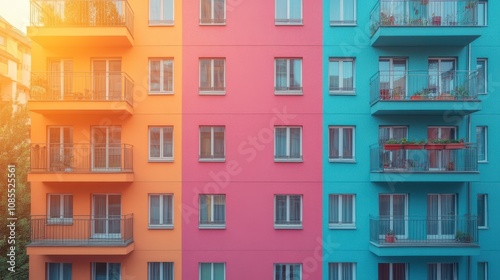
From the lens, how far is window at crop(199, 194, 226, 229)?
553 inches

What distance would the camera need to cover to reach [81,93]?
13477mm

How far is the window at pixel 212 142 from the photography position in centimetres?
1416

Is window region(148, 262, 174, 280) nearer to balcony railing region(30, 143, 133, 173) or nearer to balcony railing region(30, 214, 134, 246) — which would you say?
balcony railing region(30, 214, 134, 246)

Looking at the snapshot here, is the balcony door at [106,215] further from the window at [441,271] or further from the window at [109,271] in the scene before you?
the window at [441,271]

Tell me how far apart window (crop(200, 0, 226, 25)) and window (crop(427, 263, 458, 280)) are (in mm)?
11990

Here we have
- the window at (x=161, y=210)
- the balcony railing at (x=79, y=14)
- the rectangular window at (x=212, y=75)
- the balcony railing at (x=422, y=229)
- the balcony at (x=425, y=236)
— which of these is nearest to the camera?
the balcony at (x=425, y=236)

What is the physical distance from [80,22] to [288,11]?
753 centimetres

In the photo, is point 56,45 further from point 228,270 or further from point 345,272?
point 345,272

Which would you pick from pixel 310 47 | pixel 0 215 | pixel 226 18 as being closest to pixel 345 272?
pixel 310 47

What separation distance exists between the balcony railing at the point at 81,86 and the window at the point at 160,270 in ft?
19.7

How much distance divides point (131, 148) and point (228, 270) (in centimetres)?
570

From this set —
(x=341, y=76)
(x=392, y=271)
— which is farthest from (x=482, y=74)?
(x=392, y=271)

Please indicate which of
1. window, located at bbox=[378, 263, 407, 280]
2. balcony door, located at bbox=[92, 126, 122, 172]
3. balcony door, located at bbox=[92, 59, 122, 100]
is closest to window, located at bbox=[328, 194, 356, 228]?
window, located at bbox=[378, 263, 407, 280]

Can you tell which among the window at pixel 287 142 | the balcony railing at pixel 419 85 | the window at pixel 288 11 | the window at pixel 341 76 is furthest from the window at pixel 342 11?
the window at pixel 287 142
